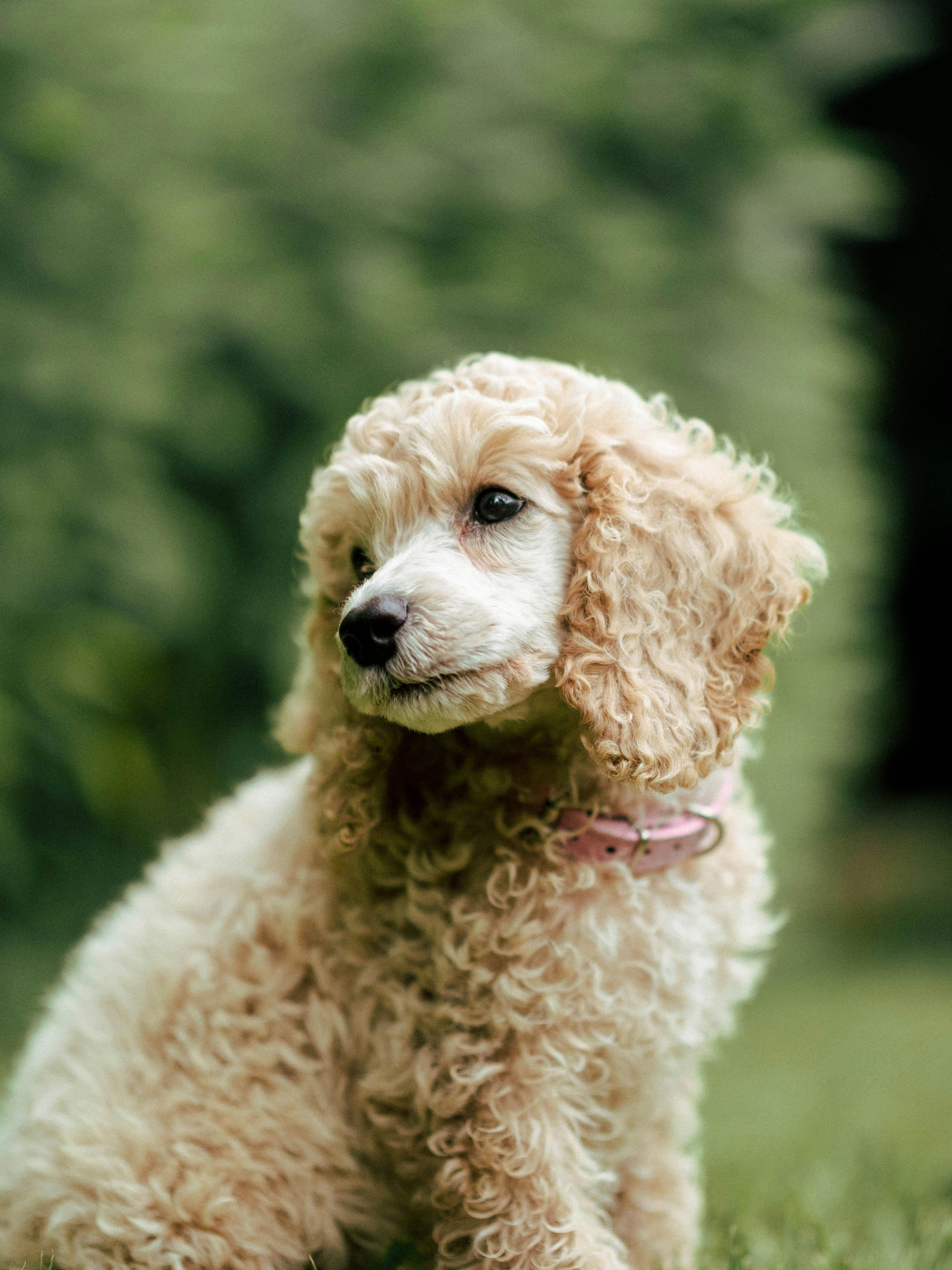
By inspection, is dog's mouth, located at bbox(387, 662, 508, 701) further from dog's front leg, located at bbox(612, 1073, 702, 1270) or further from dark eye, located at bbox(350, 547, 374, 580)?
dog's front leg, located at bbox(612, 1073, 702, 1270)

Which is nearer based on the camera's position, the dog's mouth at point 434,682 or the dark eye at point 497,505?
the dog's mouth at point 434,682

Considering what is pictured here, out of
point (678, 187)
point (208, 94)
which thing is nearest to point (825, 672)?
point (678, 187)

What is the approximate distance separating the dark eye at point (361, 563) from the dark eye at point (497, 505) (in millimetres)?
284

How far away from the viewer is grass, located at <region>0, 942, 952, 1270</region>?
3084 mm

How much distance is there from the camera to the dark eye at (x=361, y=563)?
2.48 meters

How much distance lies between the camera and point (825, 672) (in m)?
7.46

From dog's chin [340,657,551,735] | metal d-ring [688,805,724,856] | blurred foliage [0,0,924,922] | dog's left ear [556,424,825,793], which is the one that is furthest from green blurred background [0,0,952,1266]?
dog's chin [340,657,551,735]

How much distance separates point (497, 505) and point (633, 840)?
715 millimetres

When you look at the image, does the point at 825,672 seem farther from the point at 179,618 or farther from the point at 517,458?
the point at 517,458

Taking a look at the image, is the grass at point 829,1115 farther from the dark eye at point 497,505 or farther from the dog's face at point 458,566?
the dark eye at point 497,505

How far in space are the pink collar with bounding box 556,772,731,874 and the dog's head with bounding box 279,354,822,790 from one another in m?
0.20

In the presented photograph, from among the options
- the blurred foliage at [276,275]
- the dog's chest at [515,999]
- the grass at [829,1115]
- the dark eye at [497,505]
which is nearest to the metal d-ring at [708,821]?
the dog's chest at [515,999]

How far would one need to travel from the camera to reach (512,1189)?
7.47 feet

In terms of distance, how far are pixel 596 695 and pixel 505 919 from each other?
491 millimetres
